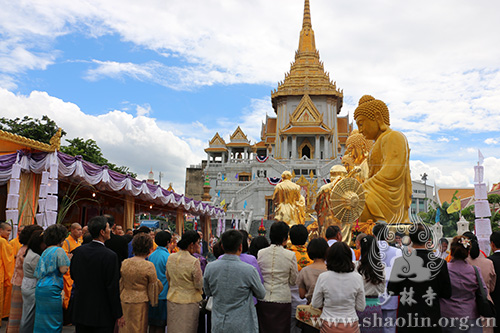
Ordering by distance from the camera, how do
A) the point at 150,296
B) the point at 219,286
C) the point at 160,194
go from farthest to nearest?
the point at 160,194 < the point at 150,296 < the point at 219,286

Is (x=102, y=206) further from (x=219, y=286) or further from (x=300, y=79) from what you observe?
(x=300, y=79)

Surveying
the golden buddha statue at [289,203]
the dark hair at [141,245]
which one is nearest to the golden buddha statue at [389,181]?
the dark hair at [141,245]

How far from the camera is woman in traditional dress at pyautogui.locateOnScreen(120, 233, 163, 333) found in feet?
14.3

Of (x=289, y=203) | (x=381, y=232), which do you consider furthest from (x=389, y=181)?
(x=289, y=203)

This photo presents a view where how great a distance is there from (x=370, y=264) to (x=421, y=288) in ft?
1.59

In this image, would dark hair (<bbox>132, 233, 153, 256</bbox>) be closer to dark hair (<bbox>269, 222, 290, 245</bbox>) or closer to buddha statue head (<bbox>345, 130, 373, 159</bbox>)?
A: dark hair (<bbox>269, 222, 290, 245</bbox>)

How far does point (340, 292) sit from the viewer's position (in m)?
3.32

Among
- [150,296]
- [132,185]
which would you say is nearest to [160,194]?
[132,185]

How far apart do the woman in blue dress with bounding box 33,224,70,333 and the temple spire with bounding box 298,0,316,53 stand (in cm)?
4538

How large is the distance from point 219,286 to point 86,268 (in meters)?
1.41

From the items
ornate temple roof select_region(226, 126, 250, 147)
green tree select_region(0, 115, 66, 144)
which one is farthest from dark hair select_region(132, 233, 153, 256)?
ornate temple roof select_region(226, 126, 250, 147)

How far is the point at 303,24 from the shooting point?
49.7 metres

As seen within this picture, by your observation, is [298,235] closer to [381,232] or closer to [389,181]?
[381,232]

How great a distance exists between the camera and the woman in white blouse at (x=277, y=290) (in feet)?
13.4
